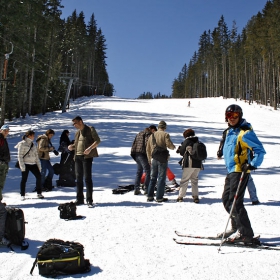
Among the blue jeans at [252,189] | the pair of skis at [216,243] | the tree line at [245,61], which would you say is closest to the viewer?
the pair of skis at [216,243]

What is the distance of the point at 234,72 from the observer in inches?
3051

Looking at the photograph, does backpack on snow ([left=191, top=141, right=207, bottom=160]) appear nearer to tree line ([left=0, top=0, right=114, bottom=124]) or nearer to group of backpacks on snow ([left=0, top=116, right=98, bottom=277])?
group of backpacks on snow ([left=0, top=116, right=98, bottom=277])

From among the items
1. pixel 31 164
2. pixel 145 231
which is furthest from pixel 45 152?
pixel 145 231

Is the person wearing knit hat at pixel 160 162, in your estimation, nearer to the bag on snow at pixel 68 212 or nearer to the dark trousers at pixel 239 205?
the bag on snow at pixel 68 212

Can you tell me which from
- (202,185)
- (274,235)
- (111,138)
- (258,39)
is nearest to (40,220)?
(274,235)

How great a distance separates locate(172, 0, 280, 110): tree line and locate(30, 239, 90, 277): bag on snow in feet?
151

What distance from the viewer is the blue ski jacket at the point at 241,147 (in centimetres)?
442

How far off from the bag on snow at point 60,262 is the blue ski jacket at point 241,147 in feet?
8.12

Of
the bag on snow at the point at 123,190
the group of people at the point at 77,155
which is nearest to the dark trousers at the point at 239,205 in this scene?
the group of people at the point at 77,155

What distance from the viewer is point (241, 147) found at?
4590 mm

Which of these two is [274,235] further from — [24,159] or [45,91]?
[45,91]

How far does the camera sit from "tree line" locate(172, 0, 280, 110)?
5141 centimetres

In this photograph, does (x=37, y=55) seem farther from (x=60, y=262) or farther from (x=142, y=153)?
(x=60, y=262)

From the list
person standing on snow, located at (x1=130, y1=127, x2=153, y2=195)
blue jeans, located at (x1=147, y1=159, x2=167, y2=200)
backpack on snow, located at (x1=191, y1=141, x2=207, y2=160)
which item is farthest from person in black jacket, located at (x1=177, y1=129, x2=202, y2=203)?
person standing on snow, located at (x1=130, y1=127, x2=153, y2=195)
